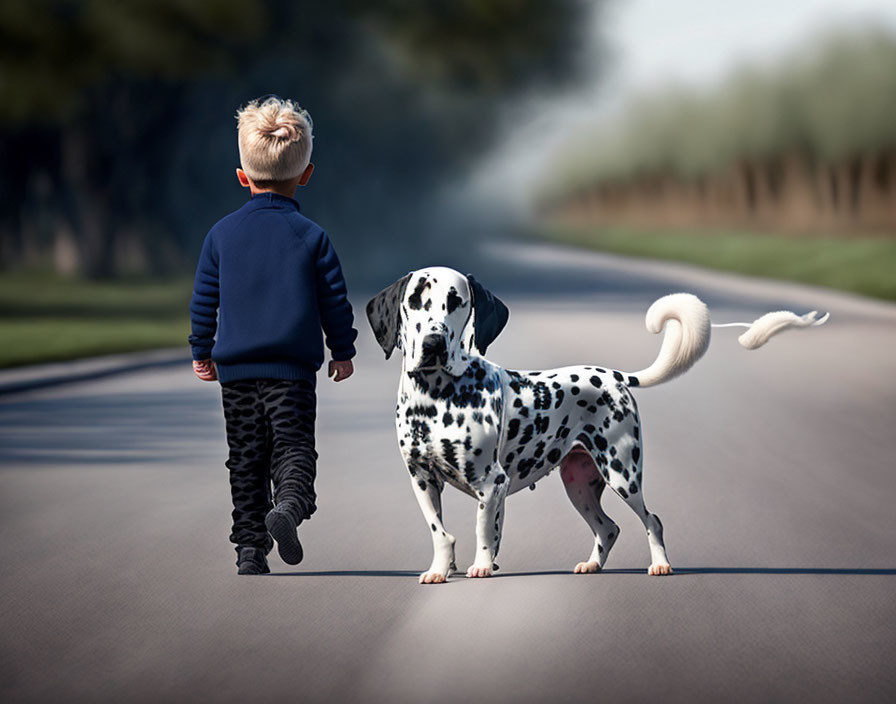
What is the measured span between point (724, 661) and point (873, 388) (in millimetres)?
10460

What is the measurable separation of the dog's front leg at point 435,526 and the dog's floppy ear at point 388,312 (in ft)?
1.69

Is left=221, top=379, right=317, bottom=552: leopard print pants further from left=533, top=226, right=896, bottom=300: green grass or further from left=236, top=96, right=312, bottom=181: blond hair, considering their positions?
left=533, top=226, right=896, bottom=300: green grass

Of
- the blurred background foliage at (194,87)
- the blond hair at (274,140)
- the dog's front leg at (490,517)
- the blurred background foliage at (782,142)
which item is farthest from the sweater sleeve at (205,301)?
the blurred background foliage at (782,142)

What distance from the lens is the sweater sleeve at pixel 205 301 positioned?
6.48 meters

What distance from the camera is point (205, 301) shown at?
6.47 metres

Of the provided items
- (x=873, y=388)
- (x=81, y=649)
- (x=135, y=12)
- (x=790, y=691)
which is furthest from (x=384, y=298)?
(x=135, y=12)

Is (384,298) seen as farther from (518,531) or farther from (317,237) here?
(518,531)

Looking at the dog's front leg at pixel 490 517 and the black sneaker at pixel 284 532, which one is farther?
the dog's front leg at pixel 490 517

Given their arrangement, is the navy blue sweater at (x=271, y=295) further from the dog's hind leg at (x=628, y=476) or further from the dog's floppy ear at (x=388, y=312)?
the dog's hind leg at (x=628, y=476)

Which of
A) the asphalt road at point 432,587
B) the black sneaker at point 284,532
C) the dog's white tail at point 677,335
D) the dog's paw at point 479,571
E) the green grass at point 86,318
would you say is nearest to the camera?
the asphalt road at point 432,587

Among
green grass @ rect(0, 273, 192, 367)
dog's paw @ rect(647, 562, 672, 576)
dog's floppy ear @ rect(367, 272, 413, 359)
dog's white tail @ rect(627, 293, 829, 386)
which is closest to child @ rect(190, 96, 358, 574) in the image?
dog's floppy ear @ rect(367, 272, 413, 359)

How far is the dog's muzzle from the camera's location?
19.9ft

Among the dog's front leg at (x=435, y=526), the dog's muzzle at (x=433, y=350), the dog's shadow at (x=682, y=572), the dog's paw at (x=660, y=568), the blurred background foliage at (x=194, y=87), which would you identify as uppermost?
the blurred background foliage at (x=194, y=87)

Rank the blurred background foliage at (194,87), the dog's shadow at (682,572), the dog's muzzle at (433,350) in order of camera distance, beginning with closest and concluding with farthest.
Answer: the dog's muzzle at (433,350) → the dog's shadow at (682,572) → the blurred background foliage at (194,87)
